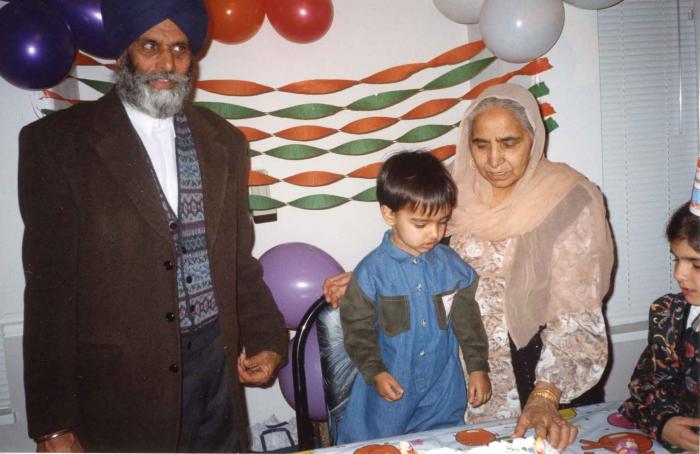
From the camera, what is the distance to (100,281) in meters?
1.50

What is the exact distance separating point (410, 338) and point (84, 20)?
2137 millimetres

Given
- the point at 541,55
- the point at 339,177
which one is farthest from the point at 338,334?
the point at 541,55

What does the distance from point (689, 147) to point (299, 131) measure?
2567 mm

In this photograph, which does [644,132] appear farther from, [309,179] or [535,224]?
[309,179]

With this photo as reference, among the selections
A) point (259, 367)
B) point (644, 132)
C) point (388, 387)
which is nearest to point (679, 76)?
point (644, 132)

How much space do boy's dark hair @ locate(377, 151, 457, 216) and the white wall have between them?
1572mm

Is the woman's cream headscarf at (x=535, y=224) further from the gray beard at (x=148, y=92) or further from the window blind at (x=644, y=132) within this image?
the window blind at (x=644, y=132)

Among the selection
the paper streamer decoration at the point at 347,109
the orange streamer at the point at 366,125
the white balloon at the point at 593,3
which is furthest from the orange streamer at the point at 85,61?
the white balloon at the point at 593,3

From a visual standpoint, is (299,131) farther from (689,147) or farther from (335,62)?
(689,147)

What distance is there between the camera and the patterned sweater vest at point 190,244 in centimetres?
160

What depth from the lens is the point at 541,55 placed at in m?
2.81

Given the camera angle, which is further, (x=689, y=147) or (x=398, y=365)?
(x=689, y=147)

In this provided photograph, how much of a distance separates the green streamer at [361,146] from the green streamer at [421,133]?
0.12 m

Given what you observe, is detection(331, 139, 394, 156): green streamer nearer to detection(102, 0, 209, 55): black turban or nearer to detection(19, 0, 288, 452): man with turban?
detection(19, 0, 288, 452): man with turban
